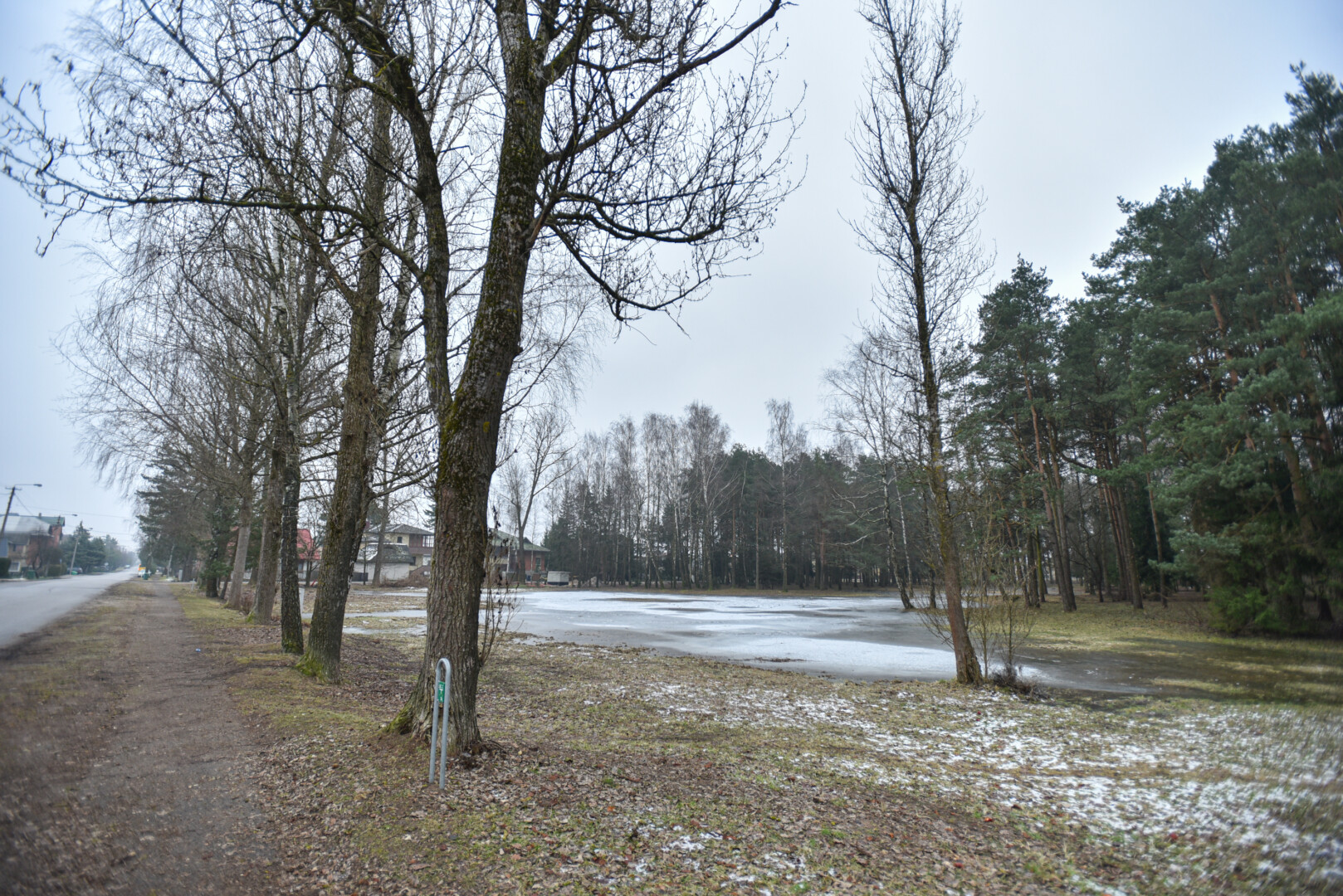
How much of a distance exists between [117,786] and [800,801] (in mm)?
4049

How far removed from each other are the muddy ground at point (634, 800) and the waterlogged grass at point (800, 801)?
0.07 feet

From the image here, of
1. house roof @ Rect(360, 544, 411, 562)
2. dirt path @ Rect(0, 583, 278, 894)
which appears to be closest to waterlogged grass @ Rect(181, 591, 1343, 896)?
dirt path @ Rect(0, 583, 278, 894)

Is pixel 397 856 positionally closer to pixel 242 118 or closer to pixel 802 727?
pixel 802 727

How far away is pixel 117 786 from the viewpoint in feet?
12.0

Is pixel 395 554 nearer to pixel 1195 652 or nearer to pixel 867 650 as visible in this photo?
pixel 867 650

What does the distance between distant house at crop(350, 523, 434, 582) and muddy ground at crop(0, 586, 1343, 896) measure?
50623mm

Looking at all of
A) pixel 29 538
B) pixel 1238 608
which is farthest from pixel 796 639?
pixel 29 538

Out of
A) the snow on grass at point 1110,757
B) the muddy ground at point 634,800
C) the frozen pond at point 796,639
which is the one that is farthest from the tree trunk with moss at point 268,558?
the snow on grass at point 1110,757

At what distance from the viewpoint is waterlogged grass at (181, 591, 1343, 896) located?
3027 mm

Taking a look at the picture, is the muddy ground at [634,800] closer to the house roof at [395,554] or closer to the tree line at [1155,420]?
the tree line at [1155,420]

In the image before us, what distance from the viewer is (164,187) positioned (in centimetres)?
483

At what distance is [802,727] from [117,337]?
14301mm

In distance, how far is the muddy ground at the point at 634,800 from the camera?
2932 millimetres

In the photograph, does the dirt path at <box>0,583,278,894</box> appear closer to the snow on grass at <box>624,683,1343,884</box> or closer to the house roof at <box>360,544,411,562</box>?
the snow on grass at <box>624,683,1343,884</box>
